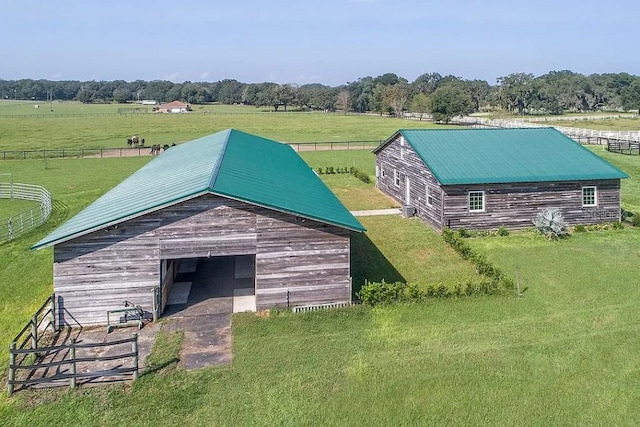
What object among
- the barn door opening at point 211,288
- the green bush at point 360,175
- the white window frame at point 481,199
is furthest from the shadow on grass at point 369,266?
the green bush at point 360,175

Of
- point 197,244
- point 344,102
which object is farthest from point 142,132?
point 344,102

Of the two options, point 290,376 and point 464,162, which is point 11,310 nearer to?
point 290,376

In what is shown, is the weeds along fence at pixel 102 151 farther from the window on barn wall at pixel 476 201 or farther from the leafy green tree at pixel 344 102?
the leafy green tree at pixel 344 102

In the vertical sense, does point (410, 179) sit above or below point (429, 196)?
above

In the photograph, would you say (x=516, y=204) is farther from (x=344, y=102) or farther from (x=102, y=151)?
(x=344, y=102)

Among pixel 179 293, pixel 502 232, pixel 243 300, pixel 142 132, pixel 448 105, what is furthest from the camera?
pixel 448 105

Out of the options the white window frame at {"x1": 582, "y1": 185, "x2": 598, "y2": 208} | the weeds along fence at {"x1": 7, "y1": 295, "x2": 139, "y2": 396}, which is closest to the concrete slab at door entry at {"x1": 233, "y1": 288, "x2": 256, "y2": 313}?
the weeds along fence at {"x1": 7, "y1": 295, "x2": 139, "y2": 396}
